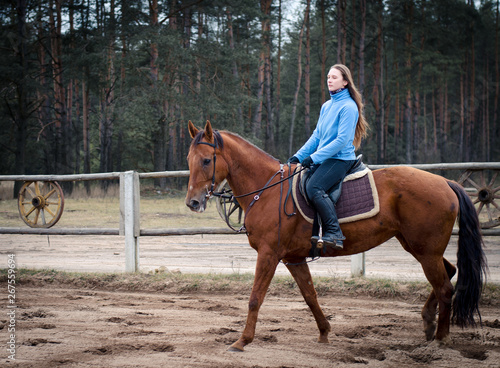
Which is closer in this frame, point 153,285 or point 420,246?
point 420,246

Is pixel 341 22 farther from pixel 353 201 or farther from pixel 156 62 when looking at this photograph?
pixel 353 201

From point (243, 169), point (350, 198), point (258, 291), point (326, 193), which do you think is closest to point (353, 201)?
point (350, 198)

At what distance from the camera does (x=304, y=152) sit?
4801mm

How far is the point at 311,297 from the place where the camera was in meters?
4.50

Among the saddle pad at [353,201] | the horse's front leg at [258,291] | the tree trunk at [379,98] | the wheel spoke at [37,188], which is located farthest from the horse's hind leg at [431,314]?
the tree trunk at [379,98]

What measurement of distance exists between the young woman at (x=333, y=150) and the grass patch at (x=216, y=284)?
98.3 inches

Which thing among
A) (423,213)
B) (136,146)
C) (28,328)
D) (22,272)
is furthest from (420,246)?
(136,146)

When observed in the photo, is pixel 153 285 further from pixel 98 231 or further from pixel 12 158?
pixel 12 158

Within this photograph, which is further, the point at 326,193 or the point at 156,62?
the point at 156,62

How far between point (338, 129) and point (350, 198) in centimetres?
68

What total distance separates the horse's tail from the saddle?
888 mm

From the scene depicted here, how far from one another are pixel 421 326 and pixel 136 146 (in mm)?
32507

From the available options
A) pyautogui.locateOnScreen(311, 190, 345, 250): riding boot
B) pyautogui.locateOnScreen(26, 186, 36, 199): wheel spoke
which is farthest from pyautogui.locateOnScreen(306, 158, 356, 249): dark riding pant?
pyautogui.locateOnScreen(26, 186, 36, 199): wheel spoke

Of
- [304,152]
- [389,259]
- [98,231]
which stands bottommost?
[389,259]
